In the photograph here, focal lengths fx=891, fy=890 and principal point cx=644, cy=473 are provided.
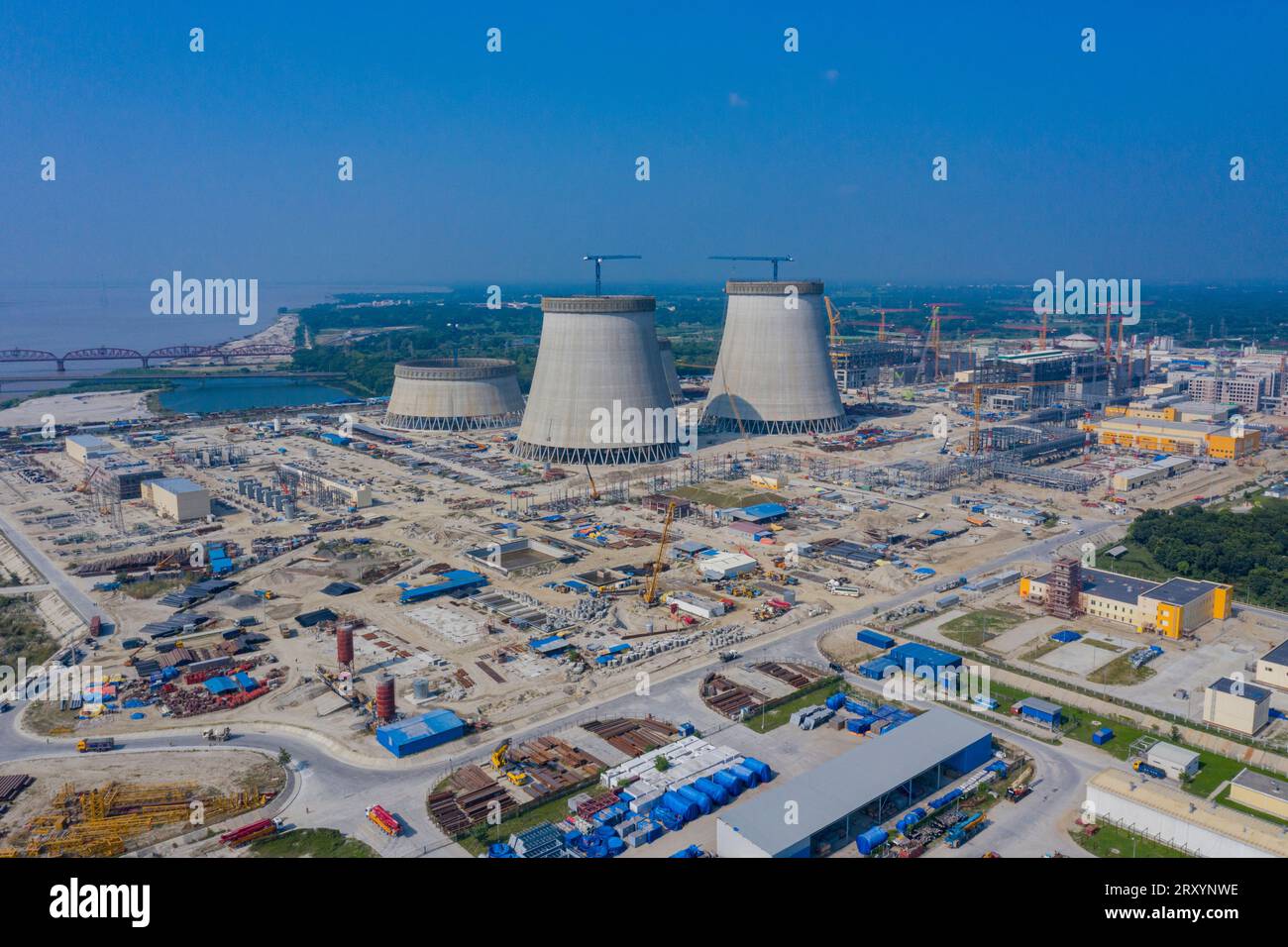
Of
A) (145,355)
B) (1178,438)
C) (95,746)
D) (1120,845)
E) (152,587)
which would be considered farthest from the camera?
(145,355)

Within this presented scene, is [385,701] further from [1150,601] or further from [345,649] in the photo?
[1150,601]

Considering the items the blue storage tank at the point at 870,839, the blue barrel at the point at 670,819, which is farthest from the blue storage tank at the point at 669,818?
the blue storage tank at the point at 870,839

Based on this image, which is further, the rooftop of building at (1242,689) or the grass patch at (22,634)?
the grass patch at (22,634)

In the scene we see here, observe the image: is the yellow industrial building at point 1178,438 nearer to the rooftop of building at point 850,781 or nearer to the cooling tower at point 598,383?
the cooling tower at point 598,383

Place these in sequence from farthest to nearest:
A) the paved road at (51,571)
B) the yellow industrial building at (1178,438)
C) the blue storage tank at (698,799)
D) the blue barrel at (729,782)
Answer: the yellow industrial building at (1178,438)
the paved road at (51,571)
the blue barrel at (729,782)
the blue storage tank at (698,799)

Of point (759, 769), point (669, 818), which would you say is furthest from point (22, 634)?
point (759, 769)

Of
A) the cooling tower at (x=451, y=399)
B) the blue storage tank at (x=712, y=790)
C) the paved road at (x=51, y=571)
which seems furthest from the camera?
the cooling tower at (x=451, y=399)
